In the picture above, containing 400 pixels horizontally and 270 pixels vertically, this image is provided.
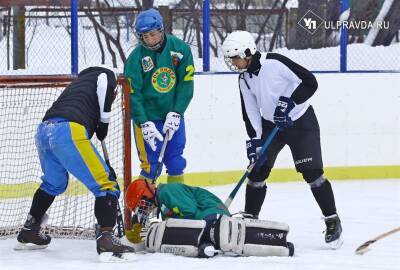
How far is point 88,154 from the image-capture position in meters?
5.05

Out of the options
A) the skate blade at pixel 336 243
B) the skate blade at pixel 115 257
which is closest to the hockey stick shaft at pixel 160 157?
the skate blade at pixel 115 257

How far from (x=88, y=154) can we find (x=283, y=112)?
40.5 inches

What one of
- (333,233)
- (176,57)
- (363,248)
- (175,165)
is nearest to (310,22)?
(176,57)

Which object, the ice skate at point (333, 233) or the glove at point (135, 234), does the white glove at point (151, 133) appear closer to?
the glove at point (135, 234)

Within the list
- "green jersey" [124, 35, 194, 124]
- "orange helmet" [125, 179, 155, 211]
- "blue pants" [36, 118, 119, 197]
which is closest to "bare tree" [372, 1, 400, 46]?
"green jersey" [124, 35, 194, 124]

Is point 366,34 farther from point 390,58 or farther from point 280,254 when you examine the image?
point 280,254

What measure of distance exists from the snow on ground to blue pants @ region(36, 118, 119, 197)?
0.36m

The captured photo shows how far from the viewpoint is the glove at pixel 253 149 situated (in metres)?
5.59

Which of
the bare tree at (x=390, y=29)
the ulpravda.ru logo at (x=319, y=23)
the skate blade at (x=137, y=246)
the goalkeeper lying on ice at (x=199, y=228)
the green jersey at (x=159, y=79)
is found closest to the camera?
the goalkeeper lying on ice at (x=199, y=228)

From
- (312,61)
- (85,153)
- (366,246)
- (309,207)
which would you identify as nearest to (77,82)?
(85,153)

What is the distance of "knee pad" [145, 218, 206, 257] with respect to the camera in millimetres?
5125

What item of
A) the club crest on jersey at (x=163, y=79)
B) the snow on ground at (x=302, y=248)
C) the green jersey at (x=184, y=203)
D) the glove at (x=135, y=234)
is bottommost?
the snow on ground at (x=302, y=248)

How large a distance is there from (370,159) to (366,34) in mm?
968

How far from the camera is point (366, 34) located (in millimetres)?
8594
